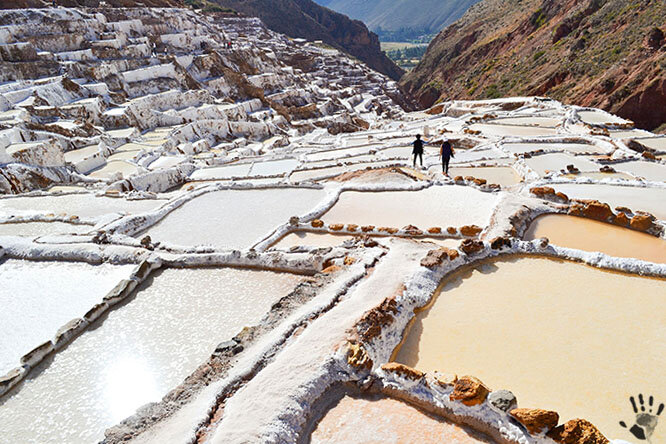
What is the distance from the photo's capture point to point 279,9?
241 ft

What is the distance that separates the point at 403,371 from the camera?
3596 mm

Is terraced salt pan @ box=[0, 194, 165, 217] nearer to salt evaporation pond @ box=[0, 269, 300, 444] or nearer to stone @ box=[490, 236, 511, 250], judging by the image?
salt evaporation pond @ box=[0, 269, 300, 444]

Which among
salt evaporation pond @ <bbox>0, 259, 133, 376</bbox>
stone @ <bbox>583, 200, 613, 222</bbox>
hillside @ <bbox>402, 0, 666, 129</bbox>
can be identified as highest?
hillside @ <bbox>402, 0, 666, 129</bbox>

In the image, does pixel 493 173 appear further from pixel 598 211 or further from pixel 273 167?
pixel 273 167

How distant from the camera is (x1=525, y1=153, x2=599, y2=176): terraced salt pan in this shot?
430 inches

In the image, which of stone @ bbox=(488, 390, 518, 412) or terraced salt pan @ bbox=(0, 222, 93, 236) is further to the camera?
terraced salt pan @ bbox=(0, 222, 93, 236)

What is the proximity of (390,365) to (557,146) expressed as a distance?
42.4 feet

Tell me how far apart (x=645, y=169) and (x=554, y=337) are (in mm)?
9052

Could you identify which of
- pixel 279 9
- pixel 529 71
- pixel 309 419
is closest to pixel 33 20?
pixel 309 419

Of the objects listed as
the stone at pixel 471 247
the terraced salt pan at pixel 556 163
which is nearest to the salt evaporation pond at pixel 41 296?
the stone at pixel 471 247

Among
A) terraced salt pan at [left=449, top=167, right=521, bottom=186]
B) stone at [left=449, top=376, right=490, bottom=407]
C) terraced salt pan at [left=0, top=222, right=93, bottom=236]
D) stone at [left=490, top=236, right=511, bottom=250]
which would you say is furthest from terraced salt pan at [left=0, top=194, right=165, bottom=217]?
stone at [left=449, top=376, right=490, bottom=407]

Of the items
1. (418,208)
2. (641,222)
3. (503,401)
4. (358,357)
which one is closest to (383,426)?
(358,357)

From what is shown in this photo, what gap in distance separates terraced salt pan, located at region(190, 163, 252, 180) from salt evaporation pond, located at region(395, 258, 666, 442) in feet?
35.3

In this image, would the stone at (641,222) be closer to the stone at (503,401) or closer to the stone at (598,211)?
the stone at (598,211)
